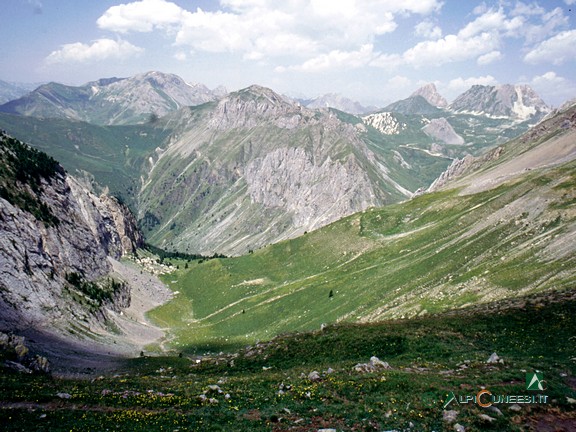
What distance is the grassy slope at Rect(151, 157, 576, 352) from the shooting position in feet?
240

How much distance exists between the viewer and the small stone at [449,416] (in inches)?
957

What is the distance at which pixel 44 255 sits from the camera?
94.3 meters

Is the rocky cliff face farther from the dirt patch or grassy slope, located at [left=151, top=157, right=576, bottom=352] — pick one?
grassy slope, located at [left=151, top=157, right=576, bottom=352]

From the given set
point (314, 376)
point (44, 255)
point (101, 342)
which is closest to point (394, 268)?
point (101, 342)

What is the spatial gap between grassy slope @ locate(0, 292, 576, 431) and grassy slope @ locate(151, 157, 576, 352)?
21.7 metres

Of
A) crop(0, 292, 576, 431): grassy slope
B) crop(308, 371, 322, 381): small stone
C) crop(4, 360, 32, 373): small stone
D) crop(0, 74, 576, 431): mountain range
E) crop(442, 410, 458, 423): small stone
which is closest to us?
crop(442, 410, 458, 423): small stone

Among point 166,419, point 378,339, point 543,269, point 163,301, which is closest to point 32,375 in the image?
point 166,419

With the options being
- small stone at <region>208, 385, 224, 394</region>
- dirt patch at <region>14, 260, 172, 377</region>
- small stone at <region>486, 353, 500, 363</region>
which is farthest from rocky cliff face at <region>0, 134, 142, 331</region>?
small stone at <region>486, 353, 500, 363</region>

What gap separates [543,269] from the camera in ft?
218

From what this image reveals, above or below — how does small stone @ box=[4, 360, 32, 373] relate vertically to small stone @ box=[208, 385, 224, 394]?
above

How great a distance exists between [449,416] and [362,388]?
751 cm

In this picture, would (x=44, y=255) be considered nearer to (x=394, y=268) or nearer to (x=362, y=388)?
(x=394, y=268)

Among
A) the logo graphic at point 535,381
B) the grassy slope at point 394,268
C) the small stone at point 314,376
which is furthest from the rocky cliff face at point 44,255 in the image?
the logo graphic at point 535,381

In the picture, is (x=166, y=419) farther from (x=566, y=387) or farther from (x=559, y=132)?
(x=559, y=132)
